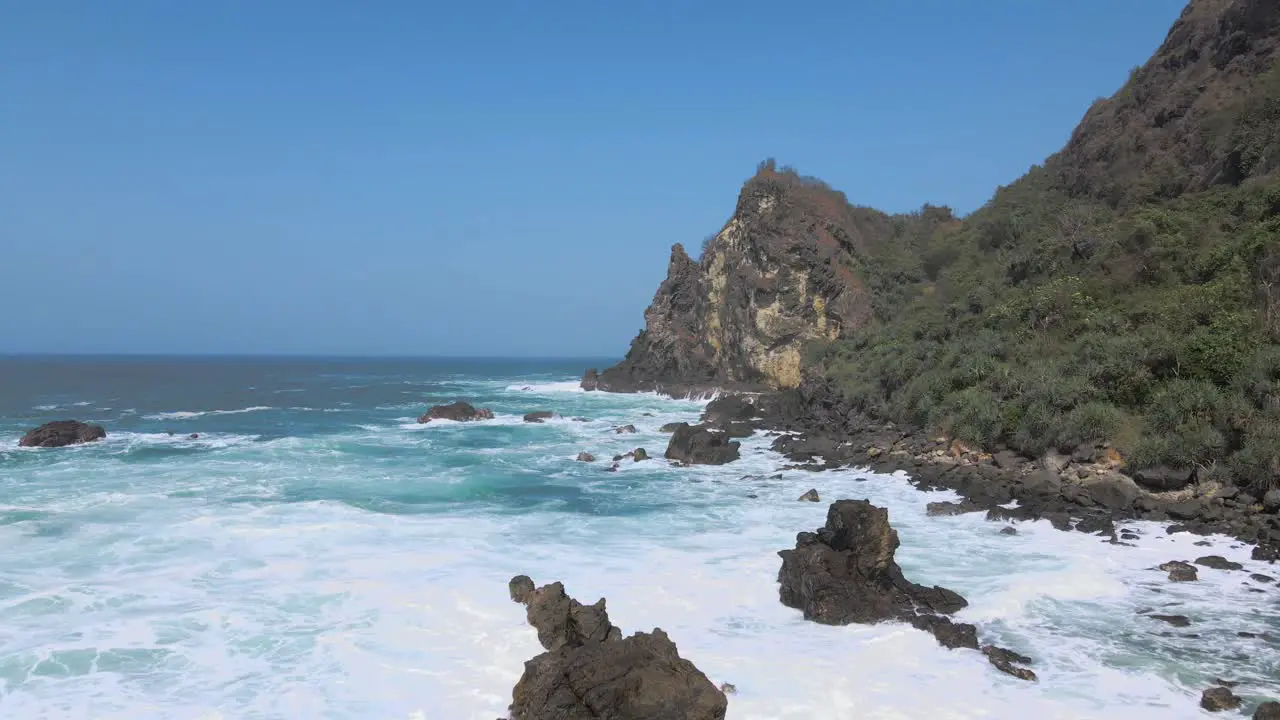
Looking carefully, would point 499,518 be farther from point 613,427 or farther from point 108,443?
point 108,443

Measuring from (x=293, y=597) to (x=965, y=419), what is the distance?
21444 millimetres

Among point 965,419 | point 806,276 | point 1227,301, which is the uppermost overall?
point 806,276

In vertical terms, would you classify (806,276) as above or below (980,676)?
above

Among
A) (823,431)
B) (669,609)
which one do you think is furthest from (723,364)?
(669,609)

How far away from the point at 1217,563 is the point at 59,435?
42656 mm

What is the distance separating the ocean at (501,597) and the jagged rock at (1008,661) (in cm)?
15

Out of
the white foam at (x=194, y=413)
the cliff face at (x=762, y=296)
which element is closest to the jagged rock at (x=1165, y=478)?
the cliff face at (x=762, y=296)

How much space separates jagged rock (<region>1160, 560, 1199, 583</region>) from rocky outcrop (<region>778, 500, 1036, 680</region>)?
15.0ft

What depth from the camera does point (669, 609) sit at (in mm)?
13102

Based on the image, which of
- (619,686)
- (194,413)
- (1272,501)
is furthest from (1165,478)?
(194,413)

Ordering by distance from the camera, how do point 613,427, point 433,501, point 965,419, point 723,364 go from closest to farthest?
point 433,501
point 965,419
point 613,427
point 723,364

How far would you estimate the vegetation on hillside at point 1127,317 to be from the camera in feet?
65.9

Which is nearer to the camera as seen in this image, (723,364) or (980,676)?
(980,676)

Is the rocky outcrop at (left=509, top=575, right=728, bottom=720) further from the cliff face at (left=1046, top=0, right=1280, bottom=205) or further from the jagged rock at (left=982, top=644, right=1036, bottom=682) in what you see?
the cliff face at (left=1046, top=0, right=1280, bottom=205)
